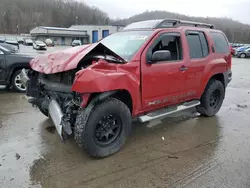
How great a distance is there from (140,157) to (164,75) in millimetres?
1429

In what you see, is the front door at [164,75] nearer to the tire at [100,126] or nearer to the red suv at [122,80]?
the red suv at [122,80]

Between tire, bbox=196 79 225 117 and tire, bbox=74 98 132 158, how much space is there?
2.40 m

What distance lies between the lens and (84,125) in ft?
10.3

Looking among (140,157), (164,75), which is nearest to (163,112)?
(164,75)

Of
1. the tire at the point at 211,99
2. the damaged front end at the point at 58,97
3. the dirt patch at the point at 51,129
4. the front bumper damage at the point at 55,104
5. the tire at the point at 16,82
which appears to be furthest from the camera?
the tire at the point at 16,82

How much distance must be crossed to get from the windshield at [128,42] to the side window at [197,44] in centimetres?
104

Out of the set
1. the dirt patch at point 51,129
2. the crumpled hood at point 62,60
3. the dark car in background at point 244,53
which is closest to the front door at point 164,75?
the crumpled hood at point 62,60

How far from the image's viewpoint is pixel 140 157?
3549mm

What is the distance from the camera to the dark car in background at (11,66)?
6805 mm

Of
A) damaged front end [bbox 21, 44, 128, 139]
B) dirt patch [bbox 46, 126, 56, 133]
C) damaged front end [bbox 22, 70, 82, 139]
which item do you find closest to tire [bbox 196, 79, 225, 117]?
damaged front end [bbox 21, 44, 128, 139]

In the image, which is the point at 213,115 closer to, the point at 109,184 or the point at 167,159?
the point at 167,159

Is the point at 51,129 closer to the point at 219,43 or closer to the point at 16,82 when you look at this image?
the point at 16,82

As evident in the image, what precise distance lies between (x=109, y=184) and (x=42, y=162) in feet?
3.50

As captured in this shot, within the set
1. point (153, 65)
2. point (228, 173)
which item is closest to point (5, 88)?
point (153, 65)
